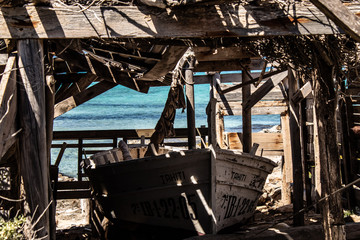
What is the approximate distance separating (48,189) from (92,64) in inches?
83.8

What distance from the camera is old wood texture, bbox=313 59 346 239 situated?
423 centimetres

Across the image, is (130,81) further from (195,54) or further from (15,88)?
(15,88)

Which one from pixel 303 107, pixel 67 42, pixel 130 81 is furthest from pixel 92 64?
pixel 303 107

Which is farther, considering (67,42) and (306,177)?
(306,177)

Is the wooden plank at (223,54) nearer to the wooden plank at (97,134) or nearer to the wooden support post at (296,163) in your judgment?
the wooden support post at (296,163)

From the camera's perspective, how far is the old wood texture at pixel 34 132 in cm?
349

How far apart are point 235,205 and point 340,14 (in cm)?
417

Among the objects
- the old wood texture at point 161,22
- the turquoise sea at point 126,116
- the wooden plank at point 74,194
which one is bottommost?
the turquoise sea at point 126,116

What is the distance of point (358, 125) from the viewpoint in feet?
25.6

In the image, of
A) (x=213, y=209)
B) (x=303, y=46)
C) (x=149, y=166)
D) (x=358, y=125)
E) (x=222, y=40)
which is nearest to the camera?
(x=303, y=46)

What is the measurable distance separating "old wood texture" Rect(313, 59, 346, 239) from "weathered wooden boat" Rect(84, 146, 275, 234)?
2205mm

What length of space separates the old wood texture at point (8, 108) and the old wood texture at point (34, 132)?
0.26 ft

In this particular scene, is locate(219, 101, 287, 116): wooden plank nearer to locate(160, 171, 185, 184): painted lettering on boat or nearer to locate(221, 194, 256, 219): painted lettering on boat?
locate(221, 194, 256, 219): painted lettering on boat

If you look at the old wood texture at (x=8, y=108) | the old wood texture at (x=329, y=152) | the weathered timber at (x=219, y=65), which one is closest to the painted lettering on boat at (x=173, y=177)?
the weathered timber at (x=219, y=65)
